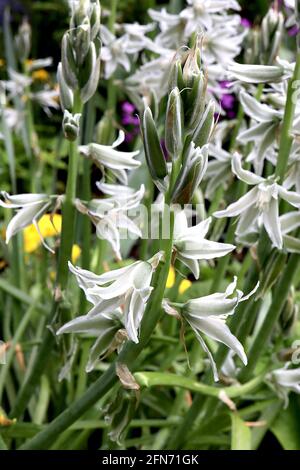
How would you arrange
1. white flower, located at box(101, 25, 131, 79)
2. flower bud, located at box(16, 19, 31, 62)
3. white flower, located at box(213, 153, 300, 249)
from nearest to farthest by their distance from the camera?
white flower, located at box(213, 153, 300, 249) < white flower, located at box(101, 25, 131, 79) < flower bud, located at box(16, 19, 31, 62)

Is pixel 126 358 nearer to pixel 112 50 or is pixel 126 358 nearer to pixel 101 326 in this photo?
pixel 101 326

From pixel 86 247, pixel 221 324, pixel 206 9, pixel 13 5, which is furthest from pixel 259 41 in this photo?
pixel 13 5

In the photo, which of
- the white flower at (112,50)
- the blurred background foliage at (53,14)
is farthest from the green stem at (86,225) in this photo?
the blurred background foliage at (53,14)

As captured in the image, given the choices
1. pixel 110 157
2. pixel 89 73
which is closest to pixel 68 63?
pixel 89 73

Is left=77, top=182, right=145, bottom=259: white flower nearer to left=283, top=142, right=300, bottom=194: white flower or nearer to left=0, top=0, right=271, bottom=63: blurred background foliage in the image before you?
left=283, top=142, right=300, bottom=194: white flower

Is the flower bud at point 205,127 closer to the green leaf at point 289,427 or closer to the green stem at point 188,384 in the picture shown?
the green stem at point 188,384

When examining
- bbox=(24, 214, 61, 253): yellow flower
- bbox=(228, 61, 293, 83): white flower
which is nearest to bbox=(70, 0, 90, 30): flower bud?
bbox=(228, 61, 293, 83): white flower
